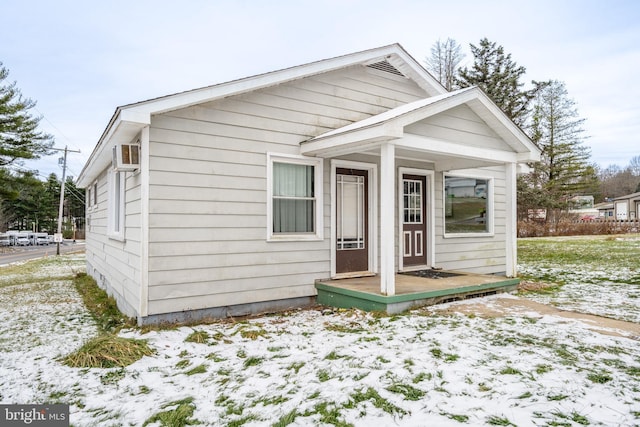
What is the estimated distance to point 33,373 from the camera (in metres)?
3.44

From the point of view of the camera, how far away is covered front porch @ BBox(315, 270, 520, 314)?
523cm

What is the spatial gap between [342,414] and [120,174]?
554cm

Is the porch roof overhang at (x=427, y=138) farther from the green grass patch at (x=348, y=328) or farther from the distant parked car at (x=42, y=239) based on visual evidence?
the distant parked car at (x=42, y=239)

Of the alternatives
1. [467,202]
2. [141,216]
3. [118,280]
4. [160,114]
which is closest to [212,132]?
[160,114]

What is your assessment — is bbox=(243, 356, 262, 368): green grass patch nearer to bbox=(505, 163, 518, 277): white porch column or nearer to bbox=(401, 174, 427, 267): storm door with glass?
bbox=(401, 174, 427, 267): storm door with glass

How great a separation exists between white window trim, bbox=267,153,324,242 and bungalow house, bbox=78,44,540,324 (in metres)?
0.02

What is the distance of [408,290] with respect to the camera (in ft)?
18.2

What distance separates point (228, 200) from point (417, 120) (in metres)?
2.65

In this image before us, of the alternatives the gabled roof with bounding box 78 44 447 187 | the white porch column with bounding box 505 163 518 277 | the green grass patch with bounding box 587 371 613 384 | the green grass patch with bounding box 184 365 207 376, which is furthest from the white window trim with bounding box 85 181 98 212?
the green grass patch with bounding box 587 371 613 384

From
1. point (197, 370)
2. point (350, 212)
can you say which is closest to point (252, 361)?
Result: point (197, 370)

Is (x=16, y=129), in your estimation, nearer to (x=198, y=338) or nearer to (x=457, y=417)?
(x=198, y=338)

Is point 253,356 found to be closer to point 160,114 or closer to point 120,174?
point 160,114

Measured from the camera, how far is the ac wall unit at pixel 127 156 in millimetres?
4879

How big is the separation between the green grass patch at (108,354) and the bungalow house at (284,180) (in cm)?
91
